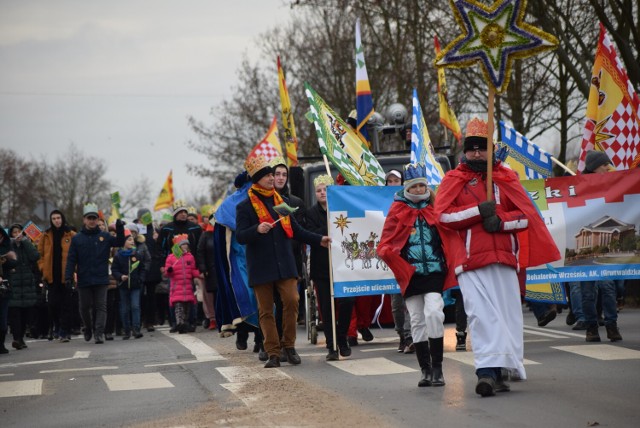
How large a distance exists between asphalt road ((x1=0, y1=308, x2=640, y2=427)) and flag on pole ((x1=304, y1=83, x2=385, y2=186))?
2.06 metres

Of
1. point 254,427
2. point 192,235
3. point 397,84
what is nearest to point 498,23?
point 254,427

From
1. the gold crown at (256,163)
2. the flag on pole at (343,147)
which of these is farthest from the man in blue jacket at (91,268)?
the gold crown at (256,163)

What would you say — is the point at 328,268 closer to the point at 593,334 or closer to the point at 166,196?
the point at 593,334

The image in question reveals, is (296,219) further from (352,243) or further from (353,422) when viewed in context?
(353,422)

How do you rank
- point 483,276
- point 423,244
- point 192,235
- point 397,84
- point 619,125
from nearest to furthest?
point 483,276
point 423,244
point 619,125
point 192,235
point 397,84

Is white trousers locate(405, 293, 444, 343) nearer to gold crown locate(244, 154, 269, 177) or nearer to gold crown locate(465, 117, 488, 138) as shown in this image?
gold crown locate(465, 117, 488, 138)

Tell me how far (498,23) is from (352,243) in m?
4.35

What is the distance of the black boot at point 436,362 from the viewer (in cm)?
998

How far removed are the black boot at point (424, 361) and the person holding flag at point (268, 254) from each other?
2.38 meters

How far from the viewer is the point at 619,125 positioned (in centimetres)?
1556

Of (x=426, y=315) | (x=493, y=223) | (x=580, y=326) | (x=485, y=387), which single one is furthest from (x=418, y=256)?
(x=580, y=326)

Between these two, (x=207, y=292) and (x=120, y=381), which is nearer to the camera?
(x=120, y=381)

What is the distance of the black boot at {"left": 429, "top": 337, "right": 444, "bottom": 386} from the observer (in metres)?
9.98

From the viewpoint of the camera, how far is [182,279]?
67.3 ft
